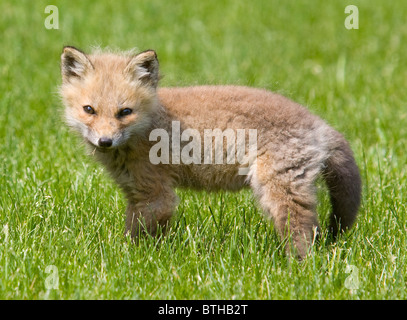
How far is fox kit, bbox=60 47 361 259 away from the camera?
4.77 meters

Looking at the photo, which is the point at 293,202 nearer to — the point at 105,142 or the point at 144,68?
the point at 105,142

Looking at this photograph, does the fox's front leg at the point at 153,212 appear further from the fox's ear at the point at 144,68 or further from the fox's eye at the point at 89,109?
the fox's ear at the point at 144,68

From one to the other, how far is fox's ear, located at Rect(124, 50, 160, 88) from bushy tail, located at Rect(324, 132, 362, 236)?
1.44 meters

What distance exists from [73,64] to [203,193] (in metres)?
1.62

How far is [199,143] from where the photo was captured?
5.03 m

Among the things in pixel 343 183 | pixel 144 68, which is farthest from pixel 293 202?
pixel 144 68

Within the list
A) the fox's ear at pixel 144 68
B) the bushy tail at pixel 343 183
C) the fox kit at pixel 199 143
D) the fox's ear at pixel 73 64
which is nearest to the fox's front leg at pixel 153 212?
the fox kit at pixel 199 143

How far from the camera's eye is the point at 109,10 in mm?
12094

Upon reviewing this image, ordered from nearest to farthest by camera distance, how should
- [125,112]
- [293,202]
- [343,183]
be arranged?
[293,202] → [125,112] → [343,183]

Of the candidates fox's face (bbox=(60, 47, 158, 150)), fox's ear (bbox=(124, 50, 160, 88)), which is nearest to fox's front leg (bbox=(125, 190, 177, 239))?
fox's face (bbox=(60, 47, 158, 150))

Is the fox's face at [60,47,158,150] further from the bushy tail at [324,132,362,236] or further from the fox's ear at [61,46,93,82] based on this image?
the bushy tail at [324,132,362,236]

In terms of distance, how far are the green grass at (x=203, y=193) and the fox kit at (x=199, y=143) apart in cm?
26
